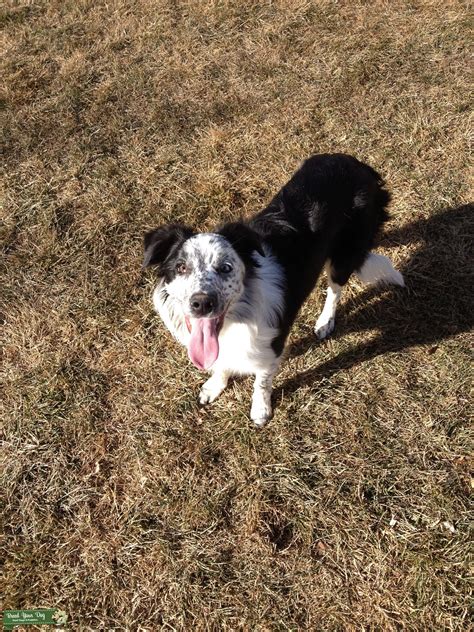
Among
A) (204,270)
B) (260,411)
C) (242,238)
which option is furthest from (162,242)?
(260,411)

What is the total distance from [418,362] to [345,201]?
143cm

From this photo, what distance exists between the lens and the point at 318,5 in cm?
646

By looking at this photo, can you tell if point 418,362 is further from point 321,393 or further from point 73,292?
point 73,292

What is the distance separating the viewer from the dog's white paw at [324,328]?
155 inches

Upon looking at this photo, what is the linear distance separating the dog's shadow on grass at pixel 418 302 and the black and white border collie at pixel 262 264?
55 centimetres

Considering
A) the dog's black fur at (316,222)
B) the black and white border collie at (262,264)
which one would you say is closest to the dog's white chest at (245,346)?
the black and white border collie at (262,264)

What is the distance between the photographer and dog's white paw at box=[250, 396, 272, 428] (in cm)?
352

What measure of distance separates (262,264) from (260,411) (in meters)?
1.17

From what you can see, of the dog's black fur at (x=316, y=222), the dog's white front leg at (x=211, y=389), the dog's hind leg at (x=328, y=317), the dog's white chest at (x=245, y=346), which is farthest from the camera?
the dog's hind leg at (x=328, y=317)

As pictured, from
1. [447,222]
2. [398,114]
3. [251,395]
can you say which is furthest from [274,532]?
[398,114]

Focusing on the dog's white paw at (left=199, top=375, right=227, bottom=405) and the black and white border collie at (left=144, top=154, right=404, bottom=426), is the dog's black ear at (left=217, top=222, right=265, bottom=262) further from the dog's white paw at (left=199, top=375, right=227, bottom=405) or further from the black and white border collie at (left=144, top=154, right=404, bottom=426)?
the dog's white paw at (left=199, top=375, right=227, bottom=405)

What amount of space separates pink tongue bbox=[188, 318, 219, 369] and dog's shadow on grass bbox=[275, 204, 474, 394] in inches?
46.0

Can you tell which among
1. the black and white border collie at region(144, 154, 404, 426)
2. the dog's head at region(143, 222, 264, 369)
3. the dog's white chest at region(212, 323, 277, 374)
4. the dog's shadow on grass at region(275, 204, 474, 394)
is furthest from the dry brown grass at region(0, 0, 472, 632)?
the dog's head at region(143, 222, 264, 369)
